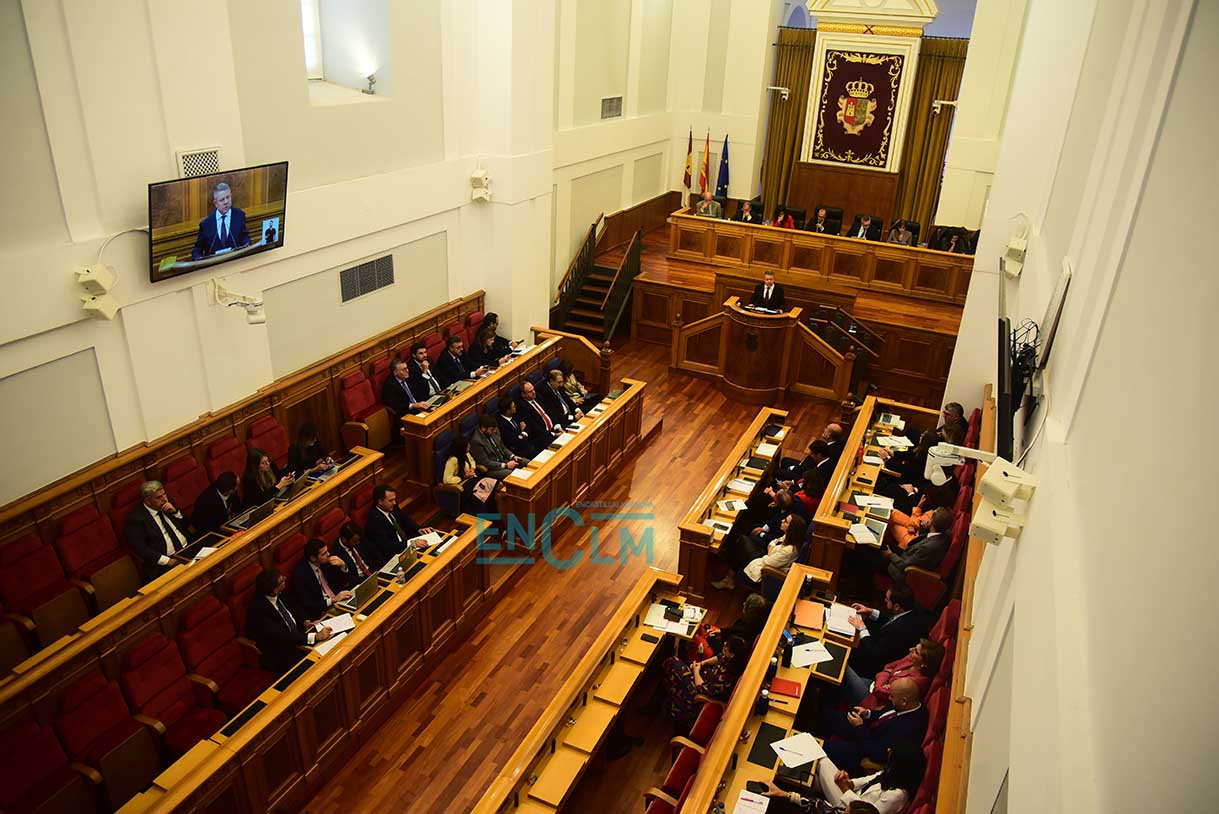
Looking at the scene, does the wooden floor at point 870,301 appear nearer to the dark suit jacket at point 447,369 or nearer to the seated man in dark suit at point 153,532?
the dark suit jacket at point 447,369

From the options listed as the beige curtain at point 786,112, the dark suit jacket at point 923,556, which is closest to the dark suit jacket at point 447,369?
the dark suit jacket at point 923,556

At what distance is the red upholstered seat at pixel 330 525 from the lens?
610 centimetres

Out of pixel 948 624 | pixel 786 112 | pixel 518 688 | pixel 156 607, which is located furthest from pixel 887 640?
pixel 786 112

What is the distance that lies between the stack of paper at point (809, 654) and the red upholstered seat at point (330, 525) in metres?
3.37

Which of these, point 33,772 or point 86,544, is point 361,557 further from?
point 33,772

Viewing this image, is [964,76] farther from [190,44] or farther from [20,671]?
[20,671]

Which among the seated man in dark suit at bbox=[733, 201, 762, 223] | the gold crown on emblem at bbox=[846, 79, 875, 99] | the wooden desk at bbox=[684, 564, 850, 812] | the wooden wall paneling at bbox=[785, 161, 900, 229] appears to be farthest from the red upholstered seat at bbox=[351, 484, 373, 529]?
the gold crown on emblem at bbox=[846, 79, 875, 99]

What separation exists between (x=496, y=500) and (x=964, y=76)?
9.42 meters

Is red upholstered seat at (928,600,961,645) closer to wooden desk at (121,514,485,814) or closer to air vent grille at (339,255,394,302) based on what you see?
wooden desk at (121,514,485,814)

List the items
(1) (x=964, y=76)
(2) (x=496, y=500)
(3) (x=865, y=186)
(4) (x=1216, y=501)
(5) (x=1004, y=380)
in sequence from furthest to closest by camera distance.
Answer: (3) (x=865, y=186) < (1) (x=964, y=76) < (2) (x=496, y=500) < (5) (x=1004, y=380) < (4) (x=1216, y=501)

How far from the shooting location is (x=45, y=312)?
16.9 feet

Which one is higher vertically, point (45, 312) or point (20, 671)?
point (45, 312)

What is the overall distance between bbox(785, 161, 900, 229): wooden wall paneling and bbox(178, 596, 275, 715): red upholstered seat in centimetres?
1114

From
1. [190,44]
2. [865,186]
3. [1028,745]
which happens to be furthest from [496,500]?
[865,186]
